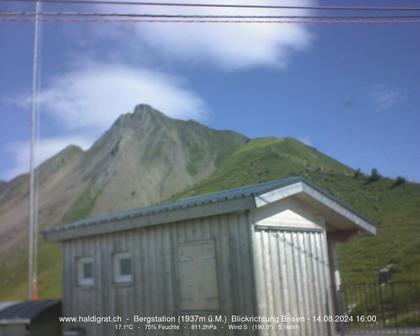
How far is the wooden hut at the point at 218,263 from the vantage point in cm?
933

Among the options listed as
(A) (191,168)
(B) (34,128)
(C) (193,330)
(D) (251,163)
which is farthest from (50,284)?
(A) (191,168)

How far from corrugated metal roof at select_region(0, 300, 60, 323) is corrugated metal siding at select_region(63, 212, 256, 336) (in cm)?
54

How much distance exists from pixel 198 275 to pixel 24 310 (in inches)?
203

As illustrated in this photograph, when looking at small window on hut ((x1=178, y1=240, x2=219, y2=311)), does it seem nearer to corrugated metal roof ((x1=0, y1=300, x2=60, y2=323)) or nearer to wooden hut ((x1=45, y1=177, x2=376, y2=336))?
wooden hut ((x1=45, y1=177, x2=376, y2=336))

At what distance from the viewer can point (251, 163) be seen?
61406 millimetres

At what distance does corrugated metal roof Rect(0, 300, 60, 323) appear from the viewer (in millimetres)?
12033

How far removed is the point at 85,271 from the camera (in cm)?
1244

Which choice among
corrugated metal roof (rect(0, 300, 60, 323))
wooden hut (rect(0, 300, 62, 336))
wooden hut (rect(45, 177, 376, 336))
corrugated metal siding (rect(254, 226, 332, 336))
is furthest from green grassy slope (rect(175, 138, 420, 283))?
corrugated metal roof (rect(0, 300, 60, 323))

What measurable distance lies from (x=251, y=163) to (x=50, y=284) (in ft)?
91.6

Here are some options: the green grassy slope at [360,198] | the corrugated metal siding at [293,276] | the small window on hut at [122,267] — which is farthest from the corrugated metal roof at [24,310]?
the green grassy slope at [360,198]

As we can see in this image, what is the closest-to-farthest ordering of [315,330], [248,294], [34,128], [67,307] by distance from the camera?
1. [248,294]
2. [315,330]
3. [67,307]
4. [34,128]

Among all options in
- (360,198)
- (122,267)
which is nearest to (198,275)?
(122,267)

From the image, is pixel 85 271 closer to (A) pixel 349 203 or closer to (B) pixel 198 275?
(B) pixel 198 275

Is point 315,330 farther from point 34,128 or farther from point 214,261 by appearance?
point 34,128
